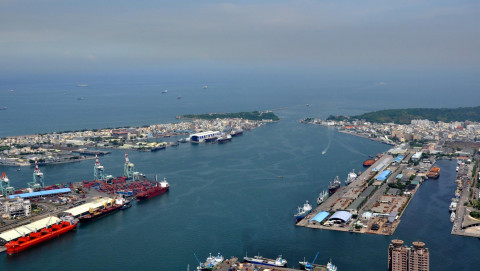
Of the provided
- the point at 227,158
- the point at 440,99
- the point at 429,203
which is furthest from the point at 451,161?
the point at 440,99

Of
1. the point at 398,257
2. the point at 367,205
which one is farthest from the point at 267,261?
the point at 367,205

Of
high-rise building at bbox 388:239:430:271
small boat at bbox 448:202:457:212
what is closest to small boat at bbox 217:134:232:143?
small boat at bbox 448:202:457:212

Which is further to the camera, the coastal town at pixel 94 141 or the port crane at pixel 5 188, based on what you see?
the coastal town at pixel 94 141

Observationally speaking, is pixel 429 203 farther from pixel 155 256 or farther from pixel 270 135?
pixel 270 135

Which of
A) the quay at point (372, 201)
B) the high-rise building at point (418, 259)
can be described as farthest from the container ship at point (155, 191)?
the high-rise building at point (418, 259)

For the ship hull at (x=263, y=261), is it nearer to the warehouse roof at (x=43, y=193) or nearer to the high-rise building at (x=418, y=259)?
the high-rise building at (x=418, y=259)

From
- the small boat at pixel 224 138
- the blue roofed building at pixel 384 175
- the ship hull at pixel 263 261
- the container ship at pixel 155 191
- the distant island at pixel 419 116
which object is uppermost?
the distant island at pixel 419 116
